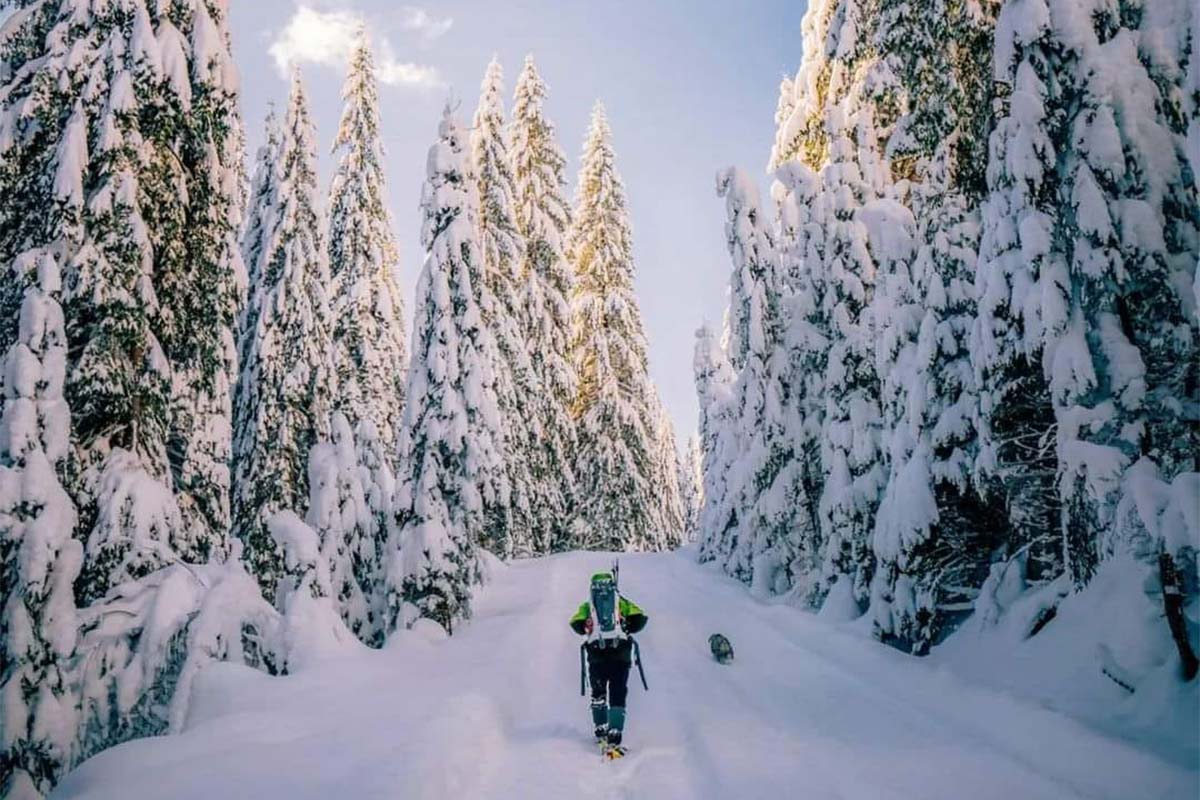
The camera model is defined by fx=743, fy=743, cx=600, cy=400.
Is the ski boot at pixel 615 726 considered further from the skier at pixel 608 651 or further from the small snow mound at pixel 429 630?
the small snow mound at pixel 429 630

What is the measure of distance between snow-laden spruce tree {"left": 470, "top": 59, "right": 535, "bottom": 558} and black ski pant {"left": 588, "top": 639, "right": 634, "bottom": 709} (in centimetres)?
1656

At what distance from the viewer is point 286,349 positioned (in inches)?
934

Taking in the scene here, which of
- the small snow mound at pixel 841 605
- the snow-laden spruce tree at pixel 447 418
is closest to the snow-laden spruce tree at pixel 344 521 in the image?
the snow-laden spruce tree at pixel 447 418

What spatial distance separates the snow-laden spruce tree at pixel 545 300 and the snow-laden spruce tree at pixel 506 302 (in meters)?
1.12

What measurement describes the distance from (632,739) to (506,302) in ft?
66.4

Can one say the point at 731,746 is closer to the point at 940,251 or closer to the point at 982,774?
the point at 982,774

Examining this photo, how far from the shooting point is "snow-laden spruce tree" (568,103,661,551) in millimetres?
32562

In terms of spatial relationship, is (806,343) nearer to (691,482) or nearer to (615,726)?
(615,726)

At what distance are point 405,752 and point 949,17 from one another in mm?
11721

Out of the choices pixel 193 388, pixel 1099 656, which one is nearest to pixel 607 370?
pixel 193 388

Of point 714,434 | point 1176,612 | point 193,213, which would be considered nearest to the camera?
point 1176,612

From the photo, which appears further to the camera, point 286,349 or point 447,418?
point 286,349

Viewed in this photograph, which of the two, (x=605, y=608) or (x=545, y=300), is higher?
(x=545, y=300)

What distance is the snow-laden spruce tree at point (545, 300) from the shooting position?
29812mm
